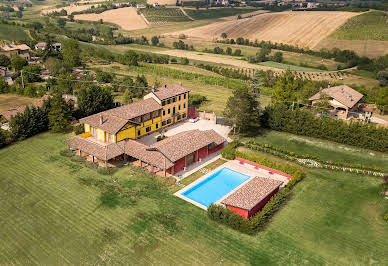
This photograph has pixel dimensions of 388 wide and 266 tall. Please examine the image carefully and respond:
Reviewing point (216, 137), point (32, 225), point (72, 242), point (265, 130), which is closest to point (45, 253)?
point (72, 242)

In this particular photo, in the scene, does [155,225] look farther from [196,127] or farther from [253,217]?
[196,127]

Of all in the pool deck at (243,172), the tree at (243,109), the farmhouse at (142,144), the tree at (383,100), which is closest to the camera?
the pool deck at (243,172)

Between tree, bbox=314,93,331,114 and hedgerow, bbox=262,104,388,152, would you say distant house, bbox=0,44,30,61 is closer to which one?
hedgerow, bbox=262,104,388,152

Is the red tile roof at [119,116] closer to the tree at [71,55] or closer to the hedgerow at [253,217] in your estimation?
the hedgerow at [253,217]

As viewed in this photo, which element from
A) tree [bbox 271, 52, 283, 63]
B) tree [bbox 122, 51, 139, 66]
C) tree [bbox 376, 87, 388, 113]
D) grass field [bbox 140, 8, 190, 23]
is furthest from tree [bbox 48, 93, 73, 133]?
grass field [bbox 140, 8, 190, 23]

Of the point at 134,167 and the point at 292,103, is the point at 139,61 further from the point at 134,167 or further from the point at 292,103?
the point at 134,167

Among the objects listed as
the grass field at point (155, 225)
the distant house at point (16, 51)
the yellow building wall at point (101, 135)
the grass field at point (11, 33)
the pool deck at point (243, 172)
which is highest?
the grass field at point (11, 33)

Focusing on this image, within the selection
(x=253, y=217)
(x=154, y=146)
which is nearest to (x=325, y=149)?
(x=253, y=217)

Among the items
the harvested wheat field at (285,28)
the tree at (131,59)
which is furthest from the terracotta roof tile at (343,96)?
the harvested wheat field at (285,28)
